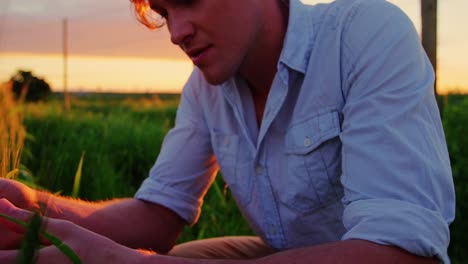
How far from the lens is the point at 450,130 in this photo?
188 inches

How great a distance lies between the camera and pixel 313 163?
63.9 inches

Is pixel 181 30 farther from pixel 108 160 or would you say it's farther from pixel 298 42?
pixel 108 160

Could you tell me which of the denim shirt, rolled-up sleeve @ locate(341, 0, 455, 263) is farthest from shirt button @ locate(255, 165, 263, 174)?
rolled-up sleeve @ locate(341, 0, 455, 263)

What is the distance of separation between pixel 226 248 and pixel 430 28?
6.36ft

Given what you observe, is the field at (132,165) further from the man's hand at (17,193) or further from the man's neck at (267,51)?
the man's neck at (267,51)

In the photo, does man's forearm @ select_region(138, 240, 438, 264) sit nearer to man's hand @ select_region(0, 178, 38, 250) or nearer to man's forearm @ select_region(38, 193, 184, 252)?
man's hand @ select_region(0, 178, 38, 250)

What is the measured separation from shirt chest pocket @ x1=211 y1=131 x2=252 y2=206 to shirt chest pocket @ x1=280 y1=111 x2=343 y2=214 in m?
0.18

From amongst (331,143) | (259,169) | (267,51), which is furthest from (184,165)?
(331,143)

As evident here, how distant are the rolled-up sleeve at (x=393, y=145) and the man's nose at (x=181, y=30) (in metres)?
0.40

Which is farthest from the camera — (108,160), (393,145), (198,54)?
(108,160)

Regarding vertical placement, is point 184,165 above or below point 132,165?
above

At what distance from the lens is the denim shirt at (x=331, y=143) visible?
1244mm

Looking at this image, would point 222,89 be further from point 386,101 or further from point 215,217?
point 215,217

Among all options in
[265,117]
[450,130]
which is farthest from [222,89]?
[450,130]
